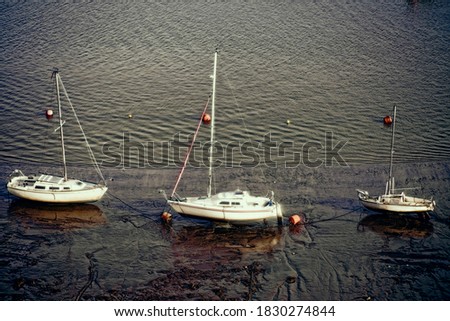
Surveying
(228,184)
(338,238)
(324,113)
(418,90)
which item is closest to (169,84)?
(324,113)

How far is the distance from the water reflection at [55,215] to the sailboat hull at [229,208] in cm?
730

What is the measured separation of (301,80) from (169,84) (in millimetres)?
17105

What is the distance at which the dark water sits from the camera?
44406 mm

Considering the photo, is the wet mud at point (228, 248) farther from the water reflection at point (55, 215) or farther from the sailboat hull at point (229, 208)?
the sailboat hull at point (229, 208)

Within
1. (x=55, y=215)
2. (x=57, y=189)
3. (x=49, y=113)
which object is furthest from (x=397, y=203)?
(x=49, y=113)

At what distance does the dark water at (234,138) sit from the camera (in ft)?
146

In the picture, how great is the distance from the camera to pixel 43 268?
1768 inches

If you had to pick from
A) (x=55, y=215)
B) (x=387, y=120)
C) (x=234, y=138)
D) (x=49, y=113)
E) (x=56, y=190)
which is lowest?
(x=55, y=215)

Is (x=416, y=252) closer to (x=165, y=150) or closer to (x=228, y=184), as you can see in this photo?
(x=228, y=184)

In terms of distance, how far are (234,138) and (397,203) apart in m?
21.0
